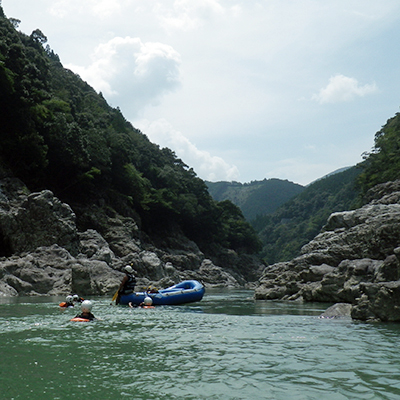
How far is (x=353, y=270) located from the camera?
16250 millimetres

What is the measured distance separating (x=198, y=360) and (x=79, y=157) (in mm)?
35181

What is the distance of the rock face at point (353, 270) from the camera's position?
11.7m

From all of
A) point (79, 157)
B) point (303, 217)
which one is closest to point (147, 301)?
point (79, 157)

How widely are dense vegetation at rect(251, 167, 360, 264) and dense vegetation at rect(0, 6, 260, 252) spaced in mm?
37057

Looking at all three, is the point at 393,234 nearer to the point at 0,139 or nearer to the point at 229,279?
the point at 0,139

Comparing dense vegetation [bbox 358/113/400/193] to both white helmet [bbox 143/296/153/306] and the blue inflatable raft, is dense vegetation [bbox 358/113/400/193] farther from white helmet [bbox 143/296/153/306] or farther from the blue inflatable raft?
white helmet [bbox 143/296/153/306]

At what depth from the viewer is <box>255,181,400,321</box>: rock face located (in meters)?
11.7

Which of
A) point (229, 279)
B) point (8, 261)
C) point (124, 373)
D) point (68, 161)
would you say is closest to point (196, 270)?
Answer: point (229, 279)

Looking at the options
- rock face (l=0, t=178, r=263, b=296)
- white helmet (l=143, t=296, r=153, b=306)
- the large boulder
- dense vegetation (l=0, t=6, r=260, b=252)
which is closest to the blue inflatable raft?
white helmet (l=143, t=296, r=153, b=306)

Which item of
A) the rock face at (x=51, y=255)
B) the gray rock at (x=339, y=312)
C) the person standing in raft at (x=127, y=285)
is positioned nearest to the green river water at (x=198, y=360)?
the gray rock at (x=339, y=312)

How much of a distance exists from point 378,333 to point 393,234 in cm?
731

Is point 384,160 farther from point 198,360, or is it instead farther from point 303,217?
point 303,217

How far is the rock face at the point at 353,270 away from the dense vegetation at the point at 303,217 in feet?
266

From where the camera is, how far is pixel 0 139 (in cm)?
3322
